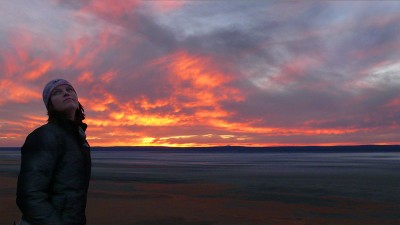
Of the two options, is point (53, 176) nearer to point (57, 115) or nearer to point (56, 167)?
point (56, 167)

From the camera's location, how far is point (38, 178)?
2.54 m

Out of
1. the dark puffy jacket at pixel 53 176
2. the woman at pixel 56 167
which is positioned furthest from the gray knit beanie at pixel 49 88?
the dark puffy jacket at pixel 53 176

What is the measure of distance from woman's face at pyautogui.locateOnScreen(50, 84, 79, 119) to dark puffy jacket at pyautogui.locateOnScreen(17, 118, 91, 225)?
0.48ft

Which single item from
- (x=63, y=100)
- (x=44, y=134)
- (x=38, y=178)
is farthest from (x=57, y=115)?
(x=38, y=178)

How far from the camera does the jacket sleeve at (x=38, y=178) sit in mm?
2527

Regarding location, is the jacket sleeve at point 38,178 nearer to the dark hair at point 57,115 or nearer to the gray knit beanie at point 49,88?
Answer: the dark hair at point 57,115

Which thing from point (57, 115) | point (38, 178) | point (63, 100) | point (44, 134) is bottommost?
point (38, 178)

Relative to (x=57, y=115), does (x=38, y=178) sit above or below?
below

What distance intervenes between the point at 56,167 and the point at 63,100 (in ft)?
1.69

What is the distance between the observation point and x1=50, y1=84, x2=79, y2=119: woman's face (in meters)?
2.92

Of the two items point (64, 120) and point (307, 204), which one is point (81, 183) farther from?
point (307, 204)

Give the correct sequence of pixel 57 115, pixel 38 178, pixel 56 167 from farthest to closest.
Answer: pixel 57 115 < pixel 56 167 < pixel 38 178

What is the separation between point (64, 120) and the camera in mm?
2814

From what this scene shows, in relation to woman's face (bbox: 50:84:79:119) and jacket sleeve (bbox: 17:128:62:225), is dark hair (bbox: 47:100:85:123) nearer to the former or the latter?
woman's face (bbox: 50:84:79:119)
